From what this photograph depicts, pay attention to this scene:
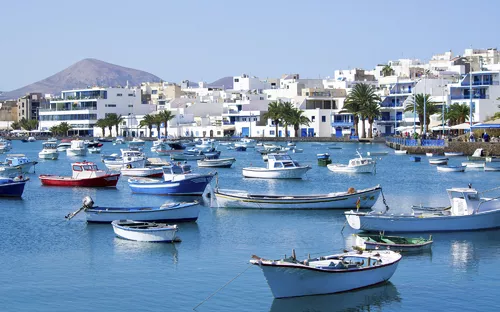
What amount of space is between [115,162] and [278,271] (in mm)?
56365

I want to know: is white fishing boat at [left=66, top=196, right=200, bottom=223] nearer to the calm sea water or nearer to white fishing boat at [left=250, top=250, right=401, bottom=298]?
the calm sea water

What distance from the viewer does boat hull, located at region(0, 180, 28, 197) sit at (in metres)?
51.3

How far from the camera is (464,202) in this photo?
35625 mm

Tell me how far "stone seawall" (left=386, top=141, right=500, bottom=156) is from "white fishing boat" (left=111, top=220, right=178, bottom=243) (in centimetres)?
5922

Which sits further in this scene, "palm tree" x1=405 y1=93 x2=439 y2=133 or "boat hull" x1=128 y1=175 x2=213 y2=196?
"palm tree" x1=405 y1=93 x2=439 y2=133

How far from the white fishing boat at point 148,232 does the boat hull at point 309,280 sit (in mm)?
10021

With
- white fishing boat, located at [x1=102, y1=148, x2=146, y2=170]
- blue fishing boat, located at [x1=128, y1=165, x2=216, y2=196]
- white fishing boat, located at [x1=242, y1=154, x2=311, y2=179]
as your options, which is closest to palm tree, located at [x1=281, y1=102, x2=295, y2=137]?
white fishing boat, located at [x1=102, y1=148, x2=146, y2=170]

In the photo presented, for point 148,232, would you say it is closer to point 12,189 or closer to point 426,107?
point 12,189

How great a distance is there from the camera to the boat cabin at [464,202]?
116 feet

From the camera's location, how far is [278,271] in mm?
23641

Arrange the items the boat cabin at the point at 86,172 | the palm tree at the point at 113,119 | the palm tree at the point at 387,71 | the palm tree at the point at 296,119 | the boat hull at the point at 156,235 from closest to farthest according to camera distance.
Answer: the boat hull at the point at 156,235
the boat cabin at the point at 86,172
the palm tree at the point at 296,119
the palm tree at the point at 113,119
the palm tree at the point at 387,71

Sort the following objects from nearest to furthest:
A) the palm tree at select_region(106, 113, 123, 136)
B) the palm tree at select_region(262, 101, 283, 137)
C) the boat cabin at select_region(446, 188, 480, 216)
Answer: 1. the boat cabin at select_region(446, 188, 480, 216)
2. the palm tree at select_region(262, 101, 283, 137)
3. the palm tree at select_region(106, 113, 123, 136)

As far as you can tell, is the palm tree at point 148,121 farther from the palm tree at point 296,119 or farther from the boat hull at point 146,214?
the boat hull at point 146,214

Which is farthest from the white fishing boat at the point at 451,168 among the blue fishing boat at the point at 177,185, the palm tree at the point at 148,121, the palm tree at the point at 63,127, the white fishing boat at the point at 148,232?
the palm tree at the point at 63,127
